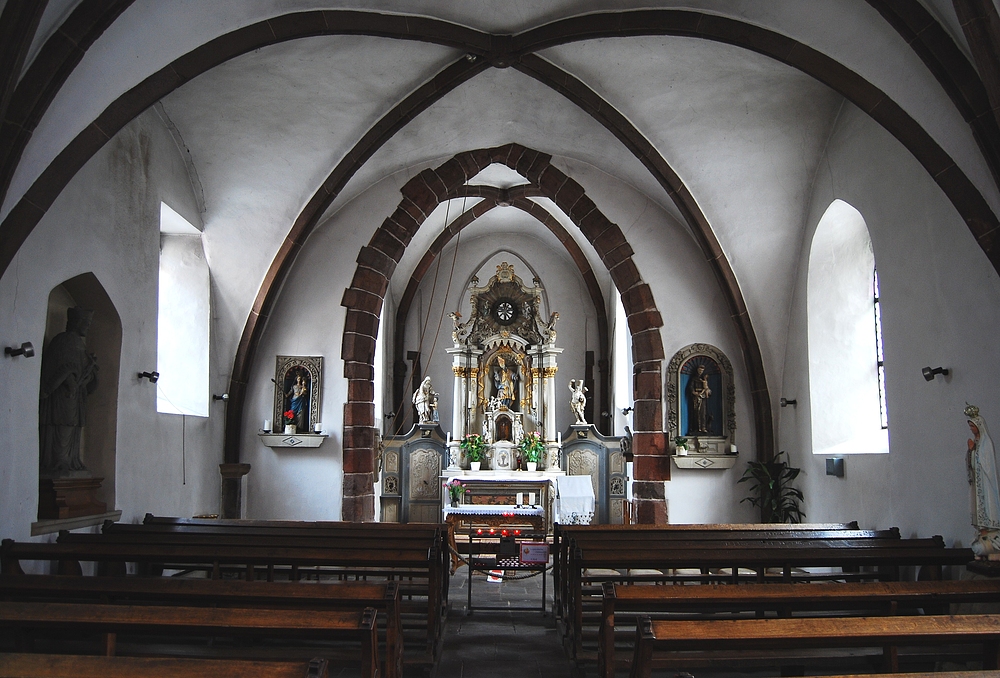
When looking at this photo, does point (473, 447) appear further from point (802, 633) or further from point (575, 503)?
point (802, 633)

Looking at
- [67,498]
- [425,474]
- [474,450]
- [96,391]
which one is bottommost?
[425,474]

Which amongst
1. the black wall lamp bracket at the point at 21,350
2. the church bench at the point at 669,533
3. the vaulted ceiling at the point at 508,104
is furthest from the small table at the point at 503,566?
the vaulted ceiling at the point at 508,104

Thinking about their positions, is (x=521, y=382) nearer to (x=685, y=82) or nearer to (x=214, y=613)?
(x=685, y=82)

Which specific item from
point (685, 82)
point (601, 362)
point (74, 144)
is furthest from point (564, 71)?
→ point (601, 362)

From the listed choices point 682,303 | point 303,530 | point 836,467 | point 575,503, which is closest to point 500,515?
point 575,503

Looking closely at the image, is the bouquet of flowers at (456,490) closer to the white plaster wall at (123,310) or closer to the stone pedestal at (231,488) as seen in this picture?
the stone pedestal at (231,488)

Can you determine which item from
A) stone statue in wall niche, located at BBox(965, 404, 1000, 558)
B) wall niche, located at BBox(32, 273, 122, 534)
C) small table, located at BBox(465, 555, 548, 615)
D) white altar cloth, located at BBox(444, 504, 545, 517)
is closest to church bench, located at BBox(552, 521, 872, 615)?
small table, located at BBox(465, 555, 548, 615)

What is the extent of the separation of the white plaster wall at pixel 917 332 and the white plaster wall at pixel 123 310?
7.26 meters

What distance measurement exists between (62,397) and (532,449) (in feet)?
28.2

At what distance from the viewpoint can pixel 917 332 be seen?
7.10 metres

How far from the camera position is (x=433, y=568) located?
A: 5.54 m

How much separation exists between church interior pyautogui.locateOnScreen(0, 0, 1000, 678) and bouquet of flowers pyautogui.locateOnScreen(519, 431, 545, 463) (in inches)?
25.2

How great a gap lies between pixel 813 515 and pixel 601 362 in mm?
7395

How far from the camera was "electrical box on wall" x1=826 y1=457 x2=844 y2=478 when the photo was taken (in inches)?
341
